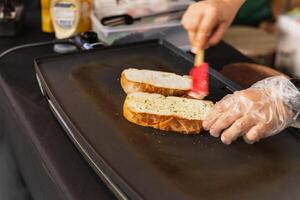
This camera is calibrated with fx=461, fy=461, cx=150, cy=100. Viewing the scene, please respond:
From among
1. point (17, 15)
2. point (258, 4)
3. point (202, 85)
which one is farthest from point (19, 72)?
point (258, 4)

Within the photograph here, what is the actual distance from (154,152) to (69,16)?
1.97 ft

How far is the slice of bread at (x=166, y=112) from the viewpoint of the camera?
807 millimetres

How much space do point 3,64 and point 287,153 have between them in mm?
704

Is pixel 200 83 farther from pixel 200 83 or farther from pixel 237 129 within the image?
pixel 237 129

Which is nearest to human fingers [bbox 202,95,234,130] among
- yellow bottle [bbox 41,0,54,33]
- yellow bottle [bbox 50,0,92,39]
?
yellow bottle [bbox 50,0,92,39]

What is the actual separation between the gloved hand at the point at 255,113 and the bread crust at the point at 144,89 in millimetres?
120

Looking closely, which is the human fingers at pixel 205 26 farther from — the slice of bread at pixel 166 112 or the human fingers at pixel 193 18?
the slice of bread at pixel 166 112

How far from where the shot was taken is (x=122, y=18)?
1.22 meters

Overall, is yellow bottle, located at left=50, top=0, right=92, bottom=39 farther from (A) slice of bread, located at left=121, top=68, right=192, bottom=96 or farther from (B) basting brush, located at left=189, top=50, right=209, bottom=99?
(B) basting brush, located at left=189, top=50, right=209, bottom=99

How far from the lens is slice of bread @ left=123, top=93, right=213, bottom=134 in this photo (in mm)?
807

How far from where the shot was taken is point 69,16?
1.21 metres

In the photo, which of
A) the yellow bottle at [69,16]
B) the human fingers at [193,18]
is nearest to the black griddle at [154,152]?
the human fingers at [193,18]

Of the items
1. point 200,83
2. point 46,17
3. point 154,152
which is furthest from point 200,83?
point 46,17

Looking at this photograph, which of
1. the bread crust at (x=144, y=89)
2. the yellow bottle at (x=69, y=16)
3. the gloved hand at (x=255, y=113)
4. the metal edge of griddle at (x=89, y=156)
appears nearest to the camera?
the metal edge of griddle at (x=89, y=156)
